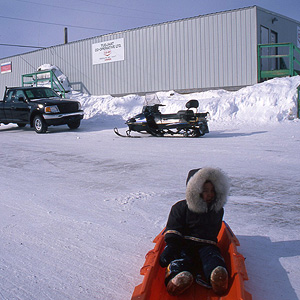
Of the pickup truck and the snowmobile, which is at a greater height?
the pickup truck

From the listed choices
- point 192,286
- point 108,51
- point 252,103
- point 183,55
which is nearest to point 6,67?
point 108,51

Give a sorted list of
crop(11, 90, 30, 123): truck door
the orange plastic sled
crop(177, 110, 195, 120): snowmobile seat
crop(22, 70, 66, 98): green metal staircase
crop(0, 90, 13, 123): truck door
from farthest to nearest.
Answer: crop(22, 70, 66, 98): green metal staircase < crop(0, 90, 13, 123): truck door < crop(11, 90, 30, 123): truck door < crop(177, 110, 195, 120): snowmobile seat < the orange plastic sled

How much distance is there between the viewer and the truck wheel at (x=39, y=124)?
46.3ft

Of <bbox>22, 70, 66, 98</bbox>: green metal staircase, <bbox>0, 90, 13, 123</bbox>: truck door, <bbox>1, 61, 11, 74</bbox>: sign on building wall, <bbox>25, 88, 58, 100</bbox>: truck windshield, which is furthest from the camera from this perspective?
<bbox>1, 61, 11, 74</bbox>: sign on building wall

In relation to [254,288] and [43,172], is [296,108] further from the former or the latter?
[254,288]

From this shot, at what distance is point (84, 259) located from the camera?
3291 mm

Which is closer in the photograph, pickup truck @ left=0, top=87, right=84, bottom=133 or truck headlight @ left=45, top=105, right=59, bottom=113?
truck headlight @ left=45, top=105, right=59, bottom=113

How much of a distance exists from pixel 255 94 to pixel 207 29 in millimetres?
5167

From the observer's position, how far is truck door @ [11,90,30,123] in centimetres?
1471

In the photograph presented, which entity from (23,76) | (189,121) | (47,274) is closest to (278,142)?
(189,121)

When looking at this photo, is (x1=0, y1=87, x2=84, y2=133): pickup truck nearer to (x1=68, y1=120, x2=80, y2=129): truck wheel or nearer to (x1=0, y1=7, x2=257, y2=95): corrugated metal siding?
(x1=68, y1=120, x2=80, y2=129): truck wheel

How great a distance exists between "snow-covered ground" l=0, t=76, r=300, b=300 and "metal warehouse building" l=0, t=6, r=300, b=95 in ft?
28.9

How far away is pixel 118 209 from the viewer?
4.64m

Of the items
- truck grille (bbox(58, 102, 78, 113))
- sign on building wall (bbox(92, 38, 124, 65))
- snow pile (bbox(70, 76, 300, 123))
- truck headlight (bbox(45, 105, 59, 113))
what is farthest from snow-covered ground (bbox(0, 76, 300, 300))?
sign on building wall (bbox(92, 38, 124, 65))
